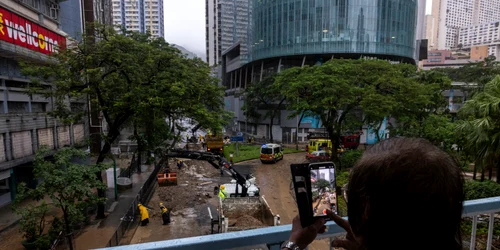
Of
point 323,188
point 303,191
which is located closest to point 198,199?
point 323,188

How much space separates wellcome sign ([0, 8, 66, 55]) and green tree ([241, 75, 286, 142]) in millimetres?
22445

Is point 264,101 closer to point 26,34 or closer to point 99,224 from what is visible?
point 26,34

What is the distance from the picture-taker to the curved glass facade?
132 feet

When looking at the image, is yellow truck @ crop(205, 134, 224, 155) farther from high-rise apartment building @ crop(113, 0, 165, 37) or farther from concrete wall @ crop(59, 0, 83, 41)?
high-rise apartment building @ crop(113, 0, 165, 37)

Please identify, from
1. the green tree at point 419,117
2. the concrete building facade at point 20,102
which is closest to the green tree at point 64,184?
the concrete building facade at point 20,102

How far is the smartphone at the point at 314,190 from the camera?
1161mm

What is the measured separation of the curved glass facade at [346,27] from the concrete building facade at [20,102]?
31554 millimetres

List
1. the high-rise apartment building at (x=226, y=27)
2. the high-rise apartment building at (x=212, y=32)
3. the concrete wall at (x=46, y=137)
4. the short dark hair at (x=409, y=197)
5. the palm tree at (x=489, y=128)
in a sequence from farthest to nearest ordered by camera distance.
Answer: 1. the high-rise apartment building at (x=212, y=32)
2. the high-rise apartment building at (x=226, y=27)
3. the concrete wall at (x=46, y=137)
4. the palm tree at (x=489, y=128)
5. the short dark hair at (x=409, y=197)

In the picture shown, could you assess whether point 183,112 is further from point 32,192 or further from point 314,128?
point 314,128

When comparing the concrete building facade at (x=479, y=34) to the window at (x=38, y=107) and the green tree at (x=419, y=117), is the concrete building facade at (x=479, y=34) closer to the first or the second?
the green tree at (x=419, y=117)

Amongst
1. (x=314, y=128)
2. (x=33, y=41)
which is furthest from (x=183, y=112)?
(x=314, y=128)

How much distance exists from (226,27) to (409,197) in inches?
A: 3237

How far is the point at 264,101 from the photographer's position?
37469 millimetres

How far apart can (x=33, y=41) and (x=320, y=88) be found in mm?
15742
